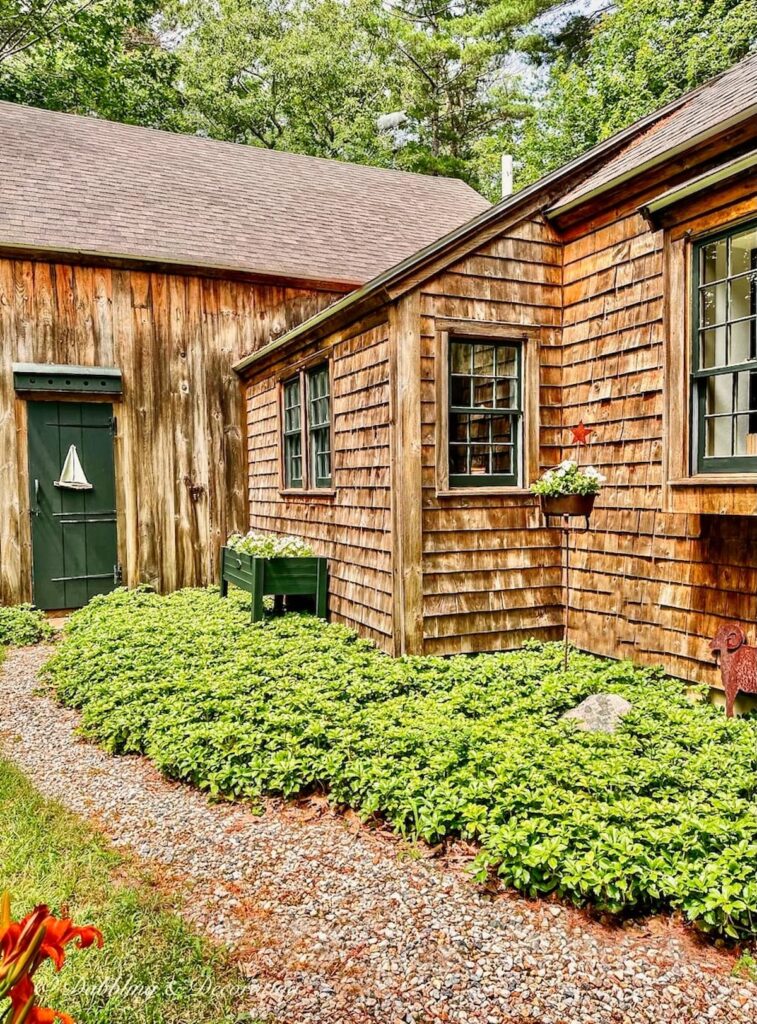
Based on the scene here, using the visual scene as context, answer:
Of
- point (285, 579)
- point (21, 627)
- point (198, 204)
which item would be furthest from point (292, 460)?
point (198, 204)

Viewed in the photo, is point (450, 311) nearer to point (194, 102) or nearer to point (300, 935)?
point (300, 935)

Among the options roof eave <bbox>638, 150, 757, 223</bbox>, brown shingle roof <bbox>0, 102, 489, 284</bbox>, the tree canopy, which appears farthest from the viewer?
the tree canopy

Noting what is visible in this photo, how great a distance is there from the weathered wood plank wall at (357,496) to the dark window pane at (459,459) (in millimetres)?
620

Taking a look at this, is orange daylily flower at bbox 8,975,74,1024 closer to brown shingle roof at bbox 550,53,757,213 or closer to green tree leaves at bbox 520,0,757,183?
brown shingle roof at bbox 550,53,757,213

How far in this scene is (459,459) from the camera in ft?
19.2

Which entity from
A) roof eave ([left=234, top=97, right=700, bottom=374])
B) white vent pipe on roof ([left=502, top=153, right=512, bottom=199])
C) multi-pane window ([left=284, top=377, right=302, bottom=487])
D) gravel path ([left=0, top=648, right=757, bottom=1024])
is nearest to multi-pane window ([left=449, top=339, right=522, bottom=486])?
roof eave ([left=234, top=97, right=700, bottom=374])

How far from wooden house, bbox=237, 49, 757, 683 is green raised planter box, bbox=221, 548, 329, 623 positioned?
0.41 m

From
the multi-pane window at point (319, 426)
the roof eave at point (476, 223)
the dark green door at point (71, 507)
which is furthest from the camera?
the dark green door at point (71, 507)

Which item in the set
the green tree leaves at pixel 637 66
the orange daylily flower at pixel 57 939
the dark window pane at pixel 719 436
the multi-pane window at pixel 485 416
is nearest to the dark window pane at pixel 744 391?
the dark window pane at pixel 719 436

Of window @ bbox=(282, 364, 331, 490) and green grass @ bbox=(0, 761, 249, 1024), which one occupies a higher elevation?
window @ bbox=(282, 364, 331, 490)

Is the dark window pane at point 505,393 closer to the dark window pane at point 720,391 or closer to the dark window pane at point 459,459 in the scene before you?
the dark window pane at point 459,459

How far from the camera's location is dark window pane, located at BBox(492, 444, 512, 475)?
600cm

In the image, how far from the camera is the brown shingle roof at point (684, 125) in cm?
466

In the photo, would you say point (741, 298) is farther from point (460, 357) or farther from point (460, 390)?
point (460, 390)
